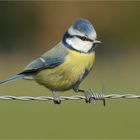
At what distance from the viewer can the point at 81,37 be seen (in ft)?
19.2

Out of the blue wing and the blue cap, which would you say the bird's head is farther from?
the blue wing

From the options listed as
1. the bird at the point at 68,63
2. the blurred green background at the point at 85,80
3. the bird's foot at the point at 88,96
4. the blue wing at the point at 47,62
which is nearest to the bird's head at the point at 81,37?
the bird at the point at 68,63

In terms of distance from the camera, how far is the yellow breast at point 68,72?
5.82 meters

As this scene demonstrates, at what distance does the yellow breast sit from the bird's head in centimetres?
5

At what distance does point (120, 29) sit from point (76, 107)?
6902 mm

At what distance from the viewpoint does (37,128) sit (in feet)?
27.7

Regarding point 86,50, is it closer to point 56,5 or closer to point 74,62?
point 74,62

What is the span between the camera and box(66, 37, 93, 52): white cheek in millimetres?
5871

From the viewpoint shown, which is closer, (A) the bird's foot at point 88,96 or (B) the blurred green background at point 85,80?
(A) the bird's foot at point 88,96

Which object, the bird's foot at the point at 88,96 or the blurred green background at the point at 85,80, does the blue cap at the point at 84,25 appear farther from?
the blurred green background at the point at 85,80

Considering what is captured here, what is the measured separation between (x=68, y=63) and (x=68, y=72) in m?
0.08

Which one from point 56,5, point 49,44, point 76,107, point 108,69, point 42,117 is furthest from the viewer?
point 56,5

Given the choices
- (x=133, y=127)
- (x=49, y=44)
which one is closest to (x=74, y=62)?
(x=133, y=127)

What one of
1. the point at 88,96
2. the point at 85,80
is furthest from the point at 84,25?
the point at 85,80
